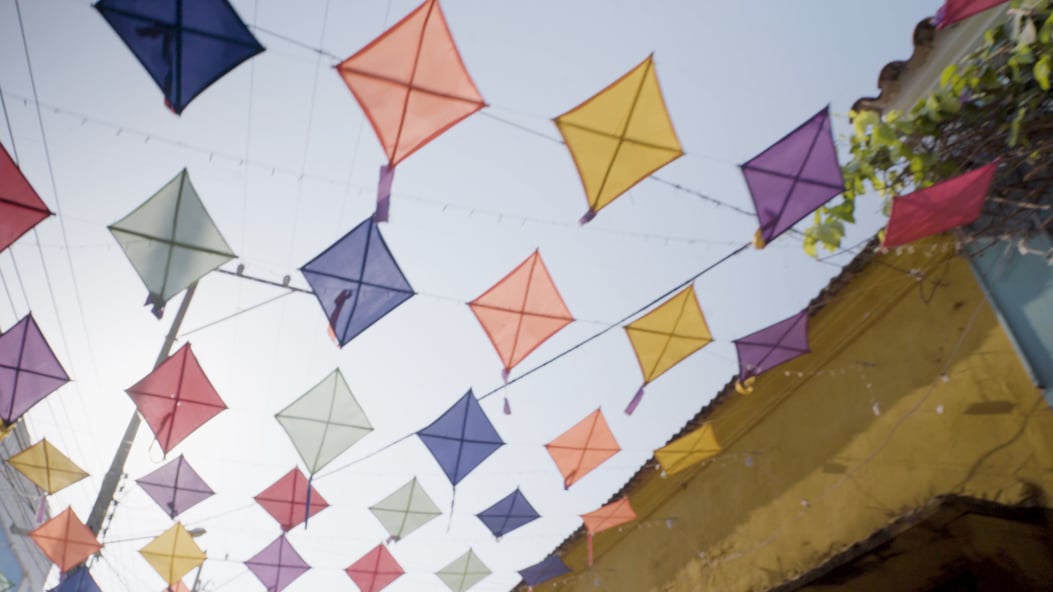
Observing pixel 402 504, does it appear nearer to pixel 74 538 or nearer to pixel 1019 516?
pixel 74 538

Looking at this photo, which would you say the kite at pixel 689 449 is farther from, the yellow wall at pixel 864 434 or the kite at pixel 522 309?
the kite at pixel 522 309

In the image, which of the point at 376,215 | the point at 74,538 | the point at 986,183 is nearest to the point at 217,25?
the point at 376,215

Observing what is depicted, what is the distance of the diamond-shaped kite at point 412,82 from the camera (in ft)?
12.8

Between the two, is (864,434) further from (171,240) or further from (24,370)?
(24,370)

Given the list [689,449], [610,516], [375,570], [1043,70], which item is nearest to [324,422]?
[375,570]

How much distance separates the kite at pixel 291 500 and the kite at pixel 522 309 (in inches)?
152

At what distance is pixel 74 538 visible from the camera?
26.7 feet

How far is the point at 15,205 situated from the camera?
14.2 ft

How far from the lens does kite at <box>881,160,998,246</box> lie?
354 centimetres

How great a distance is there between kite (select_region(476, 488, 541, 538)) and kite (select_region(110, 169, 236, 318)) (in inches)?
209

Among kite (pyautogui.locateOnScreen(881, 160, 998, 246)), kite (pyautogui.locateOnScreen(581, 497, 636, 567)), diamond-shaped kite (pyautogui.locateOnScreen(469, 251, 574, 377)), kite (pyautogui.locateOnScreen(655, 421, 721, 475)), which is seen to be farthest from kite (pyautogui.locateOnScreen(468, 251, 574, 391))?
kite (pyautogui.locateOnScreen(581, 497, 636, 567))

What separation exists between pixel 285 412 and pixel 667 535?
5281mm

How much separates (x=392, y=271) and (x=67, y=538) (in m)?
7.16

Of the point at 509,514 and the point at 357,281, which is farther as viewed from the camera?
the point at 509,514
